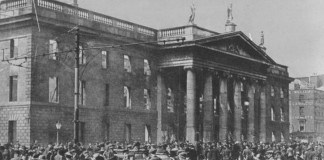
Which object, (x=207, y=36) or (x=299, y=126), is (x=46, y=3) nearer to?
(x=207, y=36)

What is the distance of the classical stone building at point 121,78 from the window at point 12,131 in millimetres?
70

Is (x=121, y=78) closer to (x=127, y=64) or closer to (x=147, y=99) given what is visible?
(x=127, y=64)

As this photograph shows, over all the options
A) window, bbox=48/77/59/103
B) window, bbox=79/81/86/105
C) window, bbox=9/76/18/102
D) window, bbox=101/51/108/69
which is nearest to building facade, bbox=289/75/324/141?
window, bbox=101/51/108/69

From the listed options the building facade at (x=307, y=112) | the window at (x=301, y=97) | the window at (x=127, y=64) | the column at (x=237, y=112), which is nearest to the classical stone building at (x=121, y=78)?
the window at (x=127, y=64)

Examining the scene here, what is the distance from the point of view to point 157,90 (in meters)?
48.7

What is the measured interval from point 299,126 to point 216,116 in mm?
40128

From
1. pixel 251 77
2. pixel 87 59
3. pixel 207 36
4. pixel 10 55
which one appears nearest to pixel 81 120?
pixel 87 59

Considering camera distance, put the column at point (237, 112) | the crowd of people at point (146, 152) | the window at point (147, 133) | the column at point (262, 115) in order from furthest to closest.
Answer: the column at point (262, 115) < the column at point (237, 112) < the window at point (147, 133) < the crowd of people at point (146, 152)

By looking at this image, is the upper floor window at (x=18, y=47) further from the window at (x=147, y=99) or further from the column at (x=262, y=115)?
the column at (x=262, y=115)

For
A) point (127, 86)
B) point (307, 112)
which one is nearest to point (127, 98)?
point (127, 86)

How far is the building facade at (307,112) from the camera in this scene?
8813 centimetres

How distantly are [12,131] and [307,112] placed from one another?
2466 inches

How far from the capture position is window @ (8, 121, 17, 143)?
1459 inches

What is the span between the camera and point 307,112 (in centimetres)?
8900
